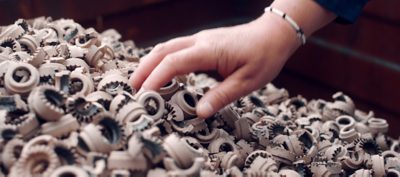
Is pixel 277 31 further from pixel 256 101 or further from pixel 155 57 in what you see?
pixel 256 101

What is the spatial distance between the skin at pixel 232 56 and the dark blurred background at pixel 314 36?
755mm

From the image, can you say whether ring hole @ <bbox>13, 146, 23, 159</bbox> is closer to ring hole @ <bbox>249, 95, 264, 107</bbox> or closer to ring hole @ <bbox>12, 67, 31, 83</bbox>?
ring hole @ <bbox>12, 67, 31, 83</bbox>

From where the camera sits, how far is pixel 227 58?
807 mm

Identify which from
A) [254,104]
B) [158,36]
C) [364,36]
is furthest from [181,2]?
[254,104]

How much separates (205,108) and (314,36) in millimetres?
1173

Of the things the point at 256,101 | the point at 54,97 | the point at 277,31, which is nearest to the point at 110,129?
the point at 54,97

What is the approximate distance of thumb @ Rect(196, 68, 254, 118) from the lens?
0.81 metres

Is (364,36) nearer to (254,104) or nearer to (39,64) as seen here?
(254,104)

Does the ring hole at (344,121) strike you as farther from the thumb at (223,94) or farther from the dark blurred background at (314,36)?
the dark blurred background at (314,36)

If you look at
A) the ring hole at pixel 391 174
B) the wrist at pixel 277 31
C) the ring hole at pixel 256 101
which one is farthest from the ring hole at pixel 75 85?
the ring hole at pixel 391 174

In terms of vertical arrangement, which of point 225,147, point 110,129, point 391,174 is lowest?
point 391,174

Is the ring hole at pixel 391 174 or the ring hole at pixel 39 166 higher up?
the ring hole at pixel 39 166

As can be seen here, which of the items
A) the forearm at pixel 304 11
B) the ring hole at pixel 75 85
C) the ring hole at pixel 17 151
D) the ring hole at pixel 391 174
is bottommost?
the ring hole at pixel 391 174

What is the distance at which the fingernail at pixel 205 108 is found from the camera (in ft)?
2.63
